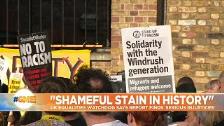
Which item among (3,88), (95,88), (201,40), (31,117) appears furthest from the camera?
(201,40)

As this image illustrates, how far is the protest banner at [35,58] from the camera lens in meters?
5.89

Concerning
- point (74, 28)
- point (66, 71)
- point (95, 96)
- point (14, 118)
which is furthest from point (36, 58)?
point (74, 28)

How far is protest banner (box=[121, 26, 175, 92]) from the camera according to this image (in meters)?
5.01

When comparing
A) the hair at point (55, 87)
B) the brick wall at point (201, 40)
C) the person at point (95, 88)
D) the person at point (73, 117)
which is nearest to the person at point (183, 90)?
the person at point (95, 88)

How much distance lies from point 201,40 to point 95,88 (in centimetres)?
426

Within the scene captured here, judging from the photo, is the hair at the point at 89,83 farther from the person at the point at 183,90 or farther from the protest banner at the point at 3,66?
the protest banner at the point at 3,66

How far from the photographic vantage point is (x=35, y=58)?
6027 millimetres

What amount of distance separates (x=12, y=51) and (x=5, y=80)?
→ 0.58m

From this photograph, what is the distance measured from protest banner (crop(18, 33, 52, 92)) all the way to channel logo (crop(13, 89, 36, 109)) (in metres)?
0.93

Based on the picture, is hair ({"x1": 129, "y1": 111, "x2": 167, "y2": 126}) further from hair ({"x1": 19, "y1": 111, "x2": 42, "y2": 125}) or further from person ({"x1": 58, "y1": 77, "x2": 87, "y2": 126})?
hair ({"x1": 19, "y1": 111, "x2": 42, "y2": 125})

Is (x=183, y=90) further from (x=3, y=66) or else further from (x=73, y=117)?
(x=3, y=66)

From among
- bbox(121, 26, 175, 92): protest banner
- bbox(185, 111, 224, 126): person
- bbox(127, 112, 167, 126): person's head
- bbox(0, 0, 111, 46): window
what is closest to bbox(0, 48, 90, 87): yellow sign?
bbox(0, 0, 111, 46): window

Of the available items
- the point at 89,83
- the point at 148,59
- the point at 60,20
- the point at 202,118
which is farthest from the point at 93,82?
the point at 60,20

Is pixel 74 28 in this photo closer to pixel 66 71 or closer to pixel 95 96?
pixel 66 71
